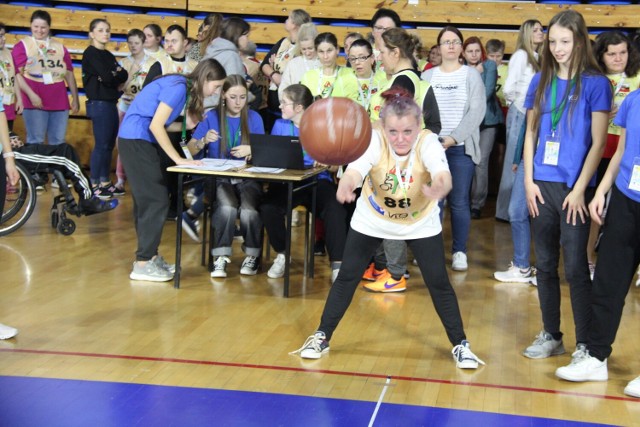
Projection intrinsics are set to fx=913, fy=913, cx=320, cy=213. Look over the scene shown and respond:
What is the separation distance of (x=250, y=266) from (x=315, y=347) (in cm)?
171

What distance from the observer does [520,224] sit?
231 inches

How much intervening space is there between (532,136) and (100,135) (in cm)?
565

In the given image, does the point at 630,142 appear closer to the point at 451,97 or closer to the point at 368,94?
the point at 451,97

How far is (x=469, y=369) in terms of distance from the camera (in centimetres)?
421

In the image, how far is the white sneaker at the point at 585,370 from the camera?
4.04m

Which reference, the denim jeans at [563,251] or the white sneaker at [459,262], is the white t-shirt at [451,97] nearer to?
the white sneaker at [459,262]

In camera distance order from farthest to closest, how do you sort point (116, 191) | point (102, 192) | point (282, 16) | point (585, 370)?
1. point (282, 16)
2. point (116, 191)
3. point (102, 192)
4. point (585, 370)

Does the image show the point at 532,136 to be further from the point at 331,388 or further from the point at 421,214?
the point at 331,388

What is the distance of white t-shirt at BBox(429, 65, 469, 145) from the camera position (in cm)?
602

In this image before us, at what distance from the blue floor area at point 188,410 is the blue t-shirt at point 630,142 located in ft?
3.28

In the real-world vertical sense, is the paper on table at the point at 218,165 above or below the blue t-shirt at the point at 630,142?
below

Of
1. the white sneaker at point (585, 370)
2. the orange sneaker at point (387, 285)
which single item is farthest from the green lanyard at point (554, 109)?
the orange sneaker at point (387, 285)

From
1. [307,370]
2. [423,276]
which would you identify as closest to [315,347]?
[307,370]

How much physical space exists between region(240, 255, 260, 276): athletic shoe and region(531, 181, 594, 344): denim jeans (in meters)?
2.16
